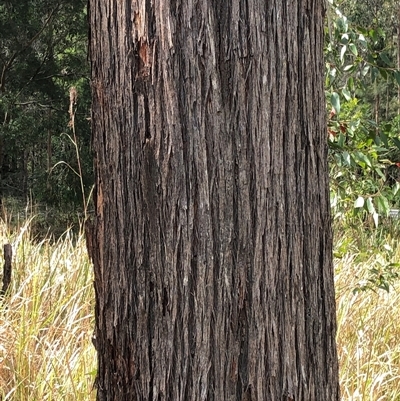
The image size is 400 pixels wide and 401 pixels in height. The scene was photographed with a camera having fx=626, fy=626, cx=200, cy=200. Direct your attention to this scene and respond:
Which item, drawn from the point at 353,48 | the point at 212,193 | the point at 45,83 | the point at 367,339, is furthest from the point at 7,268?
the point at 45,83

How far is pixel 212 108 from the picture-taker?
1390 millimetres

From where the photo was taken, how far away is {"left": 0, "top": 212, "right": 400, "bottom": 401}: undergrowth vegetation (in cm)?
285

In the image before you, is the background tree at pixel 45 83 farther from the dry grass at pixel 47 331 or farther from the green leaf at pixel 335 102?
the green leaf at pixel 335 102

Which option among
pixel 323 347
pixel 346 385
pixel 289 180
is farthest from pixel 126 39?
pixel 346 385

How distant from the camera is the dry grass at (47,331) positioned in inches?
109

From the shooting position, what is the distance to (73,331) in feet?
10.6

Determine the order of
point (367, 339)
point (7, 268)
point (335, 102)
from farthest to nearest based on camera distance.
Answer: point (7, 268), point (367, 339), point (335, 102)

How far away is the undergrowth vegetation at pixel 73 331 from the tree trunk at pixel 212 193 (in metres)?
0.94

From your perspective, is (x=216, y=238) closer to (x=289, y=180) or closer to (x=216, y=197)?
(x=216, y=197)

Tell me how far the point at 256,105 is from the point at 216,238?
0.31m

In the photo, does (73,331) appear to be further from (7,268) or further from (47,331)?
(7,268)

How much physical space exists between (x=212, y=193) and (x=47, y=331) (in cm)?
233

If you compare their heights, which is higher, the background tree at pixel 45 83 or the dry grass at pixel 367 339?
the background tree at pixel 45 83

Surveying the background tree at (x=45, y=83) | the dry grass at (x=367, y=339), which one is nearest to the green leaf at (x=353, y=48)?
the dry grass at (x=367, y=339)
